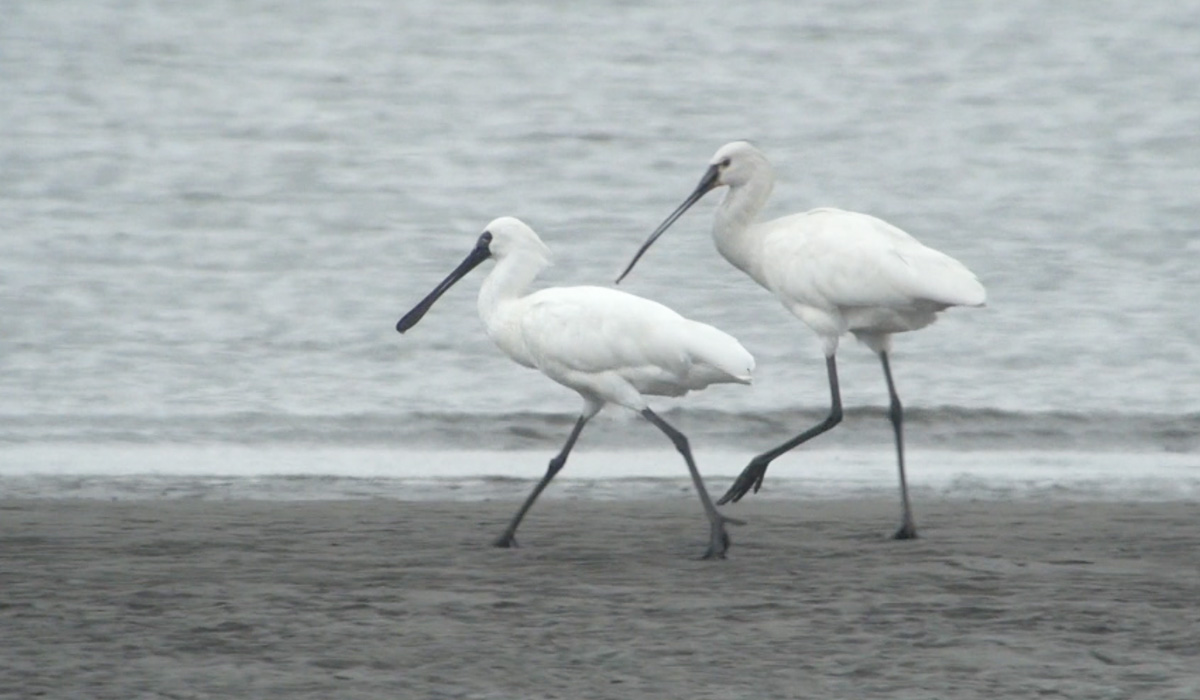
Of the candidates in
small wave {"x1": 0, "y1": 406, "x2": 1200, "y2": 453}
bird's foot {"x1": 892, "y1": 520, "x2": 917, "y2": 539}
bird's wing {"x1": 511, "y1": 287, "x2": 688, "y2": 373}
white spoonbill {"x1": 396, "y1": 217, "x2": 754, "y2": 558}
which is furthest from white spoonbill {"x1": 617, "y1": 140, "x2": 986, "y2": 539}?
small wave {"x1": 0, "y1": 406, "x2": 1200, "y2": 453}

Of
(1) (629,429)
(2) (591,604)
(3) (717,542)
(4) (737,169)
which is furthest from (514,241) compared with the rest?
(1) (629,429)

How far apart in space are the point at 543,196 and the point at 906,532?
980 centimetres

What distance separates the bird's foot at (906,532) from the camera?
755 cm

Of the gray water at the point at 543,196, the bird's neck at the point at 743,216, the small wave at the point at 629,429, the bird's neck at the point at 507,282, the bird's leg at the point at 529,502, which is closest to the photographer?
the bird's leg at the point at 529,502

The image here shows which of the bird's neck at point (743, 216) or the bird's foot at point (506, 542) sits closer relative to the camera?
the bird's foot at point (506, 542)

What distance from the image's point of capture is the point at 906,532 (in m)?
7.57

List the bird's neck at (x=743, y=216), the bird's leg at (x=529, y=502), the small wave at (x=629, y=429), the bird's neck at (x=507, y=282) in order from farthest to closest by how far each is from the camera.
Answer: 1. the small wave at (x=629, y=429)
2. the bird's neck at (x=743, y=216)
3. the bird's neck at (x=507, y=282)
4. the bird's leg at (x=529, y=502)

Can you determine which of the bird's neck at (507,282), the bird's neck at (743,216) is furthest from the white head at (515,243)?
the bird's neck at (743,216)

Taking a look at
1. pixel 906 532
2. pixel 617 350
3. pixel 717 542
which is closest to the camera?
pixel 717 542

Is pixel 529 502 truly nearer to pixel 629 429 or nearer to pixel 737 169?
pixel 737 169

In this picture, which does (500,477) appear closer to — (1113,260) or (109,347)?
(109,347)

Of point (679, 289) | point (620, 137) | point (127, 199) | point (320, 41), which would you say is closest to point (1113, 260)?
point (679, 289)

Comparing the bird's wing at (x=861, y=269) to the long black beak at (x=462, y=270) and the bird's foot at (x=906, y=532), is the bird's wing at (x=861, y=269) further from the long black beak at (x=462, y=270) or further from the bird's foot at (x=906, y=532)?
the long black beak at (x=462, y=270)

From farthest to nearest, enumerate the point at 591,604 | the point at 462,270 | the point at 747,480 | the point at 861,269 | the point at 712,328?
the point at 462,270 → the point at 747,480 → the point at 861,269 → the point at 712,328 → the point at 591,604
